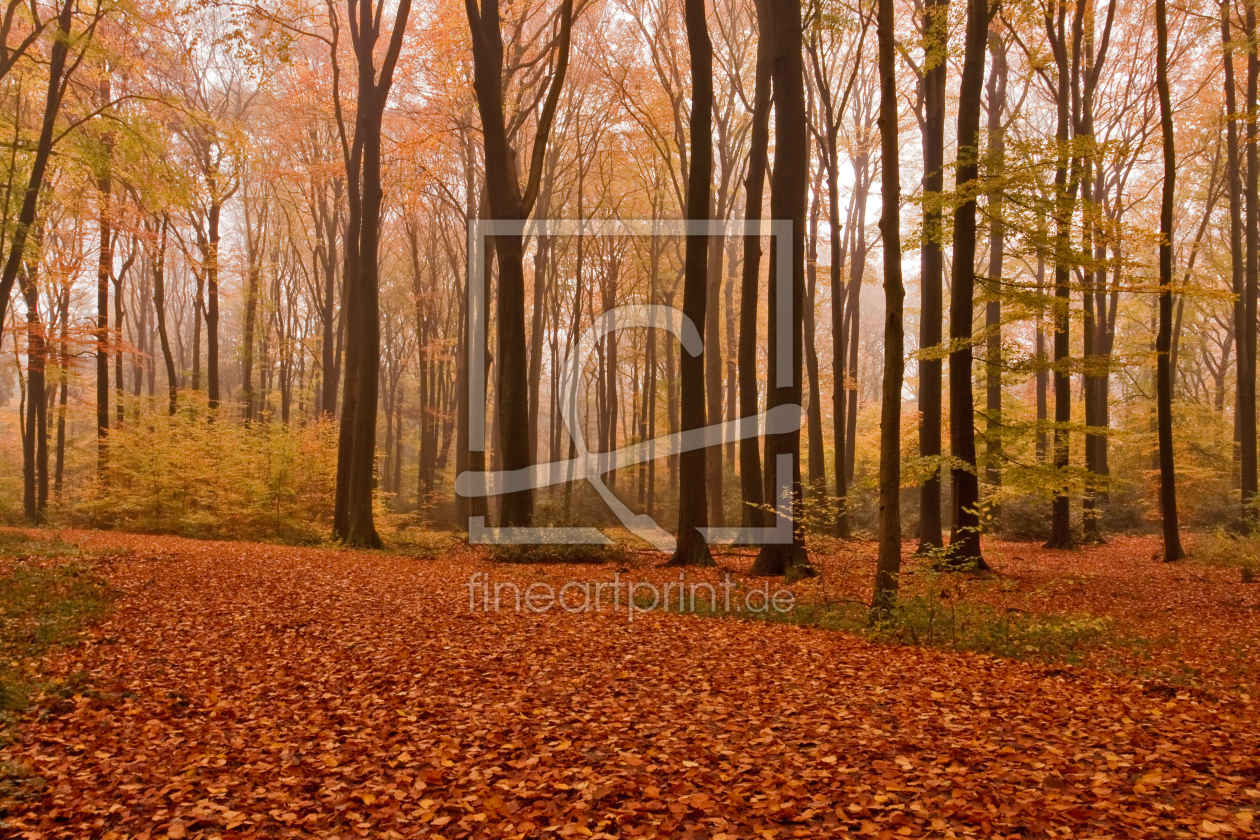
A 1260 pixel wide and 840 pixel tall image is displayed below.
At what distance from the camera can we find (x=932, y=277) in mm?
14727

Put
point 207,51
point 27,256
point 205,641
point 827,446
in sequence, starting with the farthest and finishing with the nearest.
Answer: point 827,446, point 207,51, point 27,256, point 205,641

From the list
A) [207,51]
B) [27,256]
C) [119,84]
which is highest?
[207,51]

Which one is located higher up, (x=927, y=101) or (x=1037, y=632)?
(x=927, y=101)

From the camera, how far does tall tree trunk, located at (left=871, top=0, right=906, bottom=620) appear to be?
23.7ft

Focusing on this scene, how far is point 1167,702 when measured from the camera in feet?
16.7

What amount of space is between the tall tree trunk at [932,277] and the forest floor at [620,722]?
12.9 ft

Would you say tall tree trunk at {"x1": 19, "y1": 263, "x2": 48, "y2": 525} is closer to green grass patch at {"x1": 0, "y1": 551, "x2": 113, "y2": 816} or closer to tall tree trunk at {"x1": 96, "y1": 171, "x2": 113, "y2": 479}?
tall tree trunk at {"x1": 96, "y1": 171, "x2": 113, "y2": 479}

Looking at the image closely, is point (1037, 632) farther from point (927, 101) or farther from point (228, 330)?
point (228, 330)

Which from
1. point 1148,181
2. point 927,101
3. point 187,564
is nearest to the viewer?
point 187,564

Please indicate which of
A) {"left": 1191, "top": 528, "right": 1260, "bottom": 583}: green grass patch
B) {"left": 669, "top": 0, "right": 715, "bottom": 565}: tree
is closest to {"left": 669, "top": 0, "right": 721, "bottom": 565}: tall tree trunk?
{"left": 669, "top": 0, "right": 715, "bottom": 565}: tree

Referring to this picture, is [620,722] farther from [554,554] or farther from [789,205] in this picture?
[789,205]

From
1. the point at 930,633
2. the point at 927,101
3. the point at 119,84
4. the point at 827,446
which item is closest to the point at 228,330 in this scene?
the point at 119,84

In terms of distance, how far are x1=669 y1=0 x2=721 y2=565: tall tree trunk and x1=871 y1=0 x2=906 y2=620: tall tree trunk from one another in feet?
13.3

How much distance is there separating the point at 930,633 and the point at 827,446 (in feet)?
76.8
